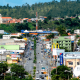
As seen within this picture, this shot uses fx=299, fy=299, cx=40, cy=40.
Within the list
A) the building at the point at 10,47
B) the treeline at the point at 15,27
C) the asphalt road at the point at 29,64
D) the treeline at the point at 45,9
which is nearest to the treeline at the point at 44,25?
the treeline at the point at 15,27

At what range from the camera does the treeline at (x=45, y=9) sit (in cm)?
11169

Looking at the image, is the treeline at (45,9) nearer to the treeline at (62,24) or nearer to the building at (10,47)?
the treeline at (62,24)

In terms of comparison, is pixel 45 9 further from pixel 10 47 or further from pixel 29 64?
pixel 29 64

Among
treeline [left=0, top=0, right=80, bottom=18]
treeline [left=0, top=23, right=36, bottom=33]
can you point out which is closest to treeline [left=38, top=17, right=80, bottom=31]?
treeline [left=0, top=23, right=36, bottom=33]

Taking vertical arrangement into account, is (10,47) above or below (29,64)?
above

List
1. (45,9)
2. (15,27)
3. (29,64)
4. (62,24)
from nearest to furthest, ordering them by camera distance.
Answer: (29,64) < (15,27) < (62,24) < (45,9)

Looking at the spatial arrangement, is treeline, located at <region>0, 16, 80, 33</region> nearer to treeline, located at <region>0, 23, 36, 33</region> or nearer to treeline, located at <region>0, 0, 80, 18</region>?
treeline, located at <region>0, 23, 36, 33</region>

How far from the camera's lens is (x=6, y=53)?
40719 millimetres

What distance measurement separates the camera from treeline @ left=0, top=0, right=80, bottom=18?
4397 inches

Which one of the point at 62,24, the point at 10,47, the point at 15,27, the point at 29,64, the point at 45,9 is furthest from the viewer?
the point at 45,9

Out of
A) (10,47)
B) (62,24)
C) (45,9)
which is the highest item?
(45,9)

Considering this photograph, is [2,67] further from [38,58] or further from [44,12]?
[44,12]

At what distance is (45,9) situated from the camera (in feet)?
403

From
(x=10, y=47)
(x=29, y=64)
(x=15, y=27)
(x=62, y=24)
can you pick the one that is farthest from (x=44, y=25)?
(x=29, y=64)
